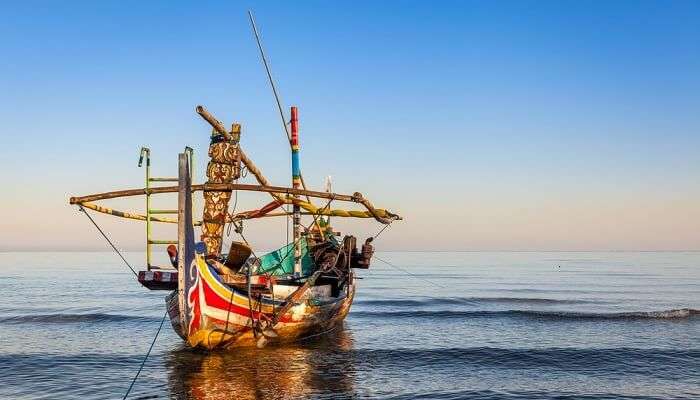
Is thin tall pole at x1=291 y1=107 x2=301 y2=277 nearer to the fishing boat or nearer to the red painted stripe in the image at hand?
the fishing boat

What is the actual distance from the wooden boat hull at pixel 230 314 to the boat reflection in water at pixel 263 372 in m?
0.60

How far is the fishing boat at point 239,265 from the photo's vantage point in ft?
51.1

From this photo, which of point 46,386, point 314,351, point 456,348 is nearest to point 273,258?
point 314,351

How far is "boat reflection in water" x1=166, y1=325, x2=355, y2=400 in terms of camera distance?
543 inches

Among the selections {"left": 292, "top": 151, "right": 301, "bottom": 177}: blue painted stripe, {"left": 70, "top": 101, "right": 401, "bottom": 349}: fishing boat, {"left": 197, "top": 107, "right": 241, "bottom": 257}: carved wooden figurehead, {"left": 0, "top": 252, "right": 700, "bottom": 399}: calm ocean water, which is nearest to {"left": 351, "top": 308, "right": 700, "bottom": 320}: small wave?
{"left": 0, "top": 252, "right": 700, "bottom": 399}: calm ocean water

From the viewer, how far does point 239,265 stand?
1870 cm

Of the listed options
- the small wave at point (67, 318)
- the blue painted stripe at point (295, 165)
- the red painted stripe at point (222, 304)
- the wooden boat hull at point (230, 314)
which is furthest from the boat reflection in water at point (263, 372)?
the small wave at point (67, 318)

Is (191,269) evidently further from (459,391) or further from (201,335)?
(459,391)

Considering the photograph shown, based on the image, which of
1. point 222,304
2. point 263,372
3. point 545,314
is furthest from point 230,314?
point 545,314

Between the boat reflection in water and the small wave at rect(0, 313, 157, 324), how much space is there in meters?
11.8

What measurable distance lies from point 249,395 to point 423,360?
7020mm

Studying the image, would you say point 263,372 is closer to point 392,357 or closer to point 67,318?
point 392,357

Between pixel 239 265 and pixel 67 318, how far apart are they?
1639 centimetres

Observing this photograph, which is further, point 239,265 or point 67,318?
point 67,318
